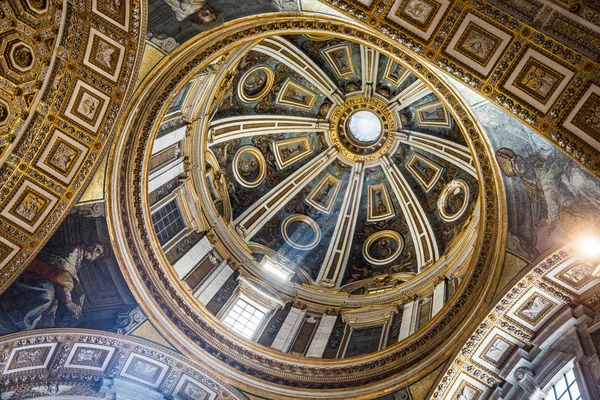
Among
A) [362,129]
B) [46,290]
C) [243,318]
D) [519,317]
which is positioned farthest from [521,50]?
[362,129]

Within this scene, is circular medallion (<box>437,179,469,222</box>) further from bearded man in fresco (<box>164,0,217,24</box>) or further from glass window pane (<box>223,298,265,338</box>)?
bearded man in fresco (<box>164,0,217,24</box>)

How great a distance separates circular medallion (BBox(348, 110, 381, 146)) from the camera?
26594 millimetres

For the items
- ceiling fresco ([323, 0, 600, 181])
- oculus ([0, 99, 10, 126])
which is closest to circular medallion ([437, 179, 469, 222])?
ceiling fresco ([323, 0, 600, 181])

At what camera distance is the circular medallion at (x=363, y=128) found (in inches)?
1047

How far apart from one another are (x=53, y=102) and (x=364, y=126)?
50.2ft

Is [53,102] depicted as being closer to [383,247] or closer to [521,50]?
[521,50]

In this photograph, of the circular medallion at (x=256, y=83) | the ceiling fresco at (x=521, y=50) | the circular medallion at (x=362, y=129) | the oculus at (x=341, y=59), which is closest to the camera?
the ceiling fresco at (x=521, y=50)

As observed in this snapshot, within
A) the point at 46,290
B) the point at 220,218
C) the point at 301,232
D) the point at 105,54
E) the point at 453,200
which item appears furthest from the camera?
the point at 301,232

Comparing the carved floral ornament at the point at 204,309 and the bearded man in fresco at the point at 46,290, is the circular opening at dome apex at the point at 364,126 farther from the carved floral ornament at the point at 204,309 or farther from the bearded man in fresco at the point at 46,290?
the bearded man in fresco at the point at 46,290

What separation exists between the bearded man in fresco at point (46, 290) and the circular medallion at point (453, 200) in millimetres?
13069

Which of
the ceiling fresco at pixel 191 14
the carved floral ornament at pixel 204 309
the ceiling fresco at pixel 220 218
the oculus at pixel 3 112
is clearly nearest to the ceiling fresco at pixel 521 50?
the ceiling fresco at pixel 220 218

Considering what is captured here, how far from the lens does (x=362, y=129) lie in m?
27.0

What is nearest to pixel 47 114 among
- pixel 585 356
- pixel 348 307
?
pixel 348 307

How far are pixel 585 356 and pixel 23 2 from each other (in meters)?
15.4
